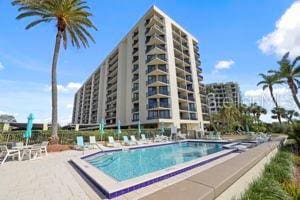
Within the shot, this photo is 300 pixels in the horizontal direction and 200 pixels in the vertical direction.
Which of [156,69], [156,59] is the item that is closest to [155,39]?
[156,59]

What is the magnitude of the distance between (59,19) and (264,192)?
20606 mm

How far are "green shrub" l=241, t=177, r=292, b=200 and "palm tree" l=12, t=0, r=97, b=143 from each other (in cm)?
1629

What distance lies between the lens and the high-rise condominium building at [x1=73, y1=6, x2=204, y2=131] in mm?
41094

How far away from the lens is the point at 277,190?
17.0ft

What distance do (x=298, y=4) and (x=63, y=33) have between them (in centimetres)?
2060

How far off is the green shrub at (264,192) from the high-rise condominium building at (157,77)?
107 ft

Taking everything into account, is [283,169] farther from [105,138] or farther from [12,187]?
[105,138]

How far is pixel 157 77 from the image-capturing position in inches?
1663

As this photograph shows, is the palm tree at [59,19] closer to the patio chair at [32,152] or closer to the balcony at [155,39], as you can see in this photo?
the patio chair at [32,152]

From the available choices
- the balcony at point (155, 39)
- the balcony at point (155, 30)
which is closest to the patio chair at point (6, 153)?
the balcony at point (155, 39)

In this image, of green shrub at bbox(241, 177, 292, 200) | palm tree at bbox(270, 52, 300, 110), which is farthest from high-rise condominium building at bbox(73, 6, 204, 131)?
green shrub at bbox(241, 177, 292, 200)

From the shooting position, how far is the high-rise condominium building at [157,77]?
135 ft

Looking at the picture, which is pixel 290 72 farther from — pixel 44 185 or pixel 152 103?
pixel 44 185

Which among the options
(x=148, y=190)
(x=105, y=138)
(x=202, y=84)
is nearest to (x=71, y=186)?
(x=148, y=190)
